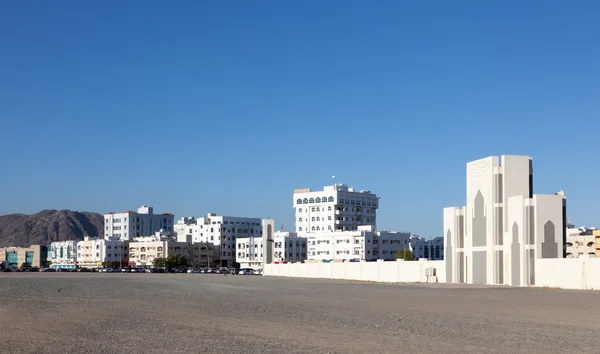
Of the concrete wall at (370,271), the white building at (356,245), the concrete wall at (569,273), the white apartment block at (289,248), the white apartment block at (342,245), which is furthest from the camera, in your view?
the white apartment block at (289,248)

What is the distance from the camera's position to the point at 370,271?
98.2 meters

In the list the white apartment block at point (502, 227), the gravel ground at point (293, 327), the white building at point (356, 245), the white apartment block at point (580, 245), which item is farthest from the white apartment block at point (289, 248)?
the gravel ground at point (293, 327)

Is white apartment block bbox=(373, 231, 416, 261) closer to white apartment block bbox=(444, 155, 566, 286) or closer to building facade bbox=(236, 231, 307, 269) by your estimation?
building facade bbox=(236, 231, 307, 269)

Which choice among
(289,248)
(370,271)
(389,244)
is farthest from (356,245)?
(370,271)

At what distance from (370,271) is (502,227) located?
99.5 ft

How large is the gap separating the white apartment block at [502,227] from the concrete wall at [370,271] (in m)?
5.15

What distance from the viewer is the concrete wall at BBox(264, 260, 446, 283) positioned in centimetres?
8462

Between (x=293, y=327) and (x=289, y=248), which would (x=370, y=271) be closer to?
(x=293, y=327)

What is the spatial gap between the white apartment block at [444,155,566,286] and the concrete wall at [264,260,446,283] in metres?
5.15

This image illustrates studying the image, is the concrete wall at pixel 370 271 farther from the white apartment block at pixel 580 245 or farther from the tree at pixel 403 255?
the white apartment block at pixel 580 245

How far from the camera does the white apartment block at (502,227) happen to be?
66500 millimetres

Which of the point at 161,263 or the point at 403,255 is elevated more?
the point at 403,255

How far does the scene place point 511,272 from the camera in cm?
6819

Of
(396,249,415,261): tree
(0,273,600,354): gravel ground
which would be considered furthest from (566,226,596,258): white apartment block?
(0,273,600,354): gravel ground
